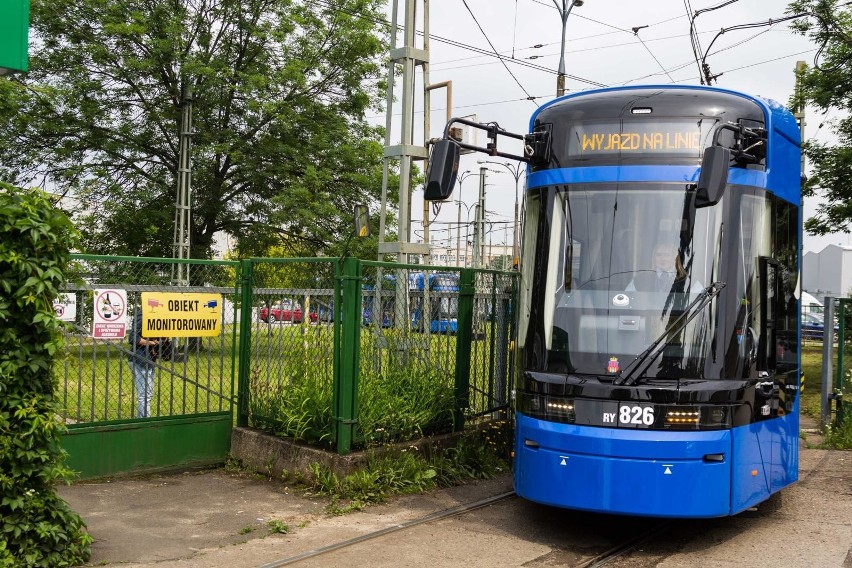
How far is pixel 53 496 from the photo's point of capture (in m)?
5.79

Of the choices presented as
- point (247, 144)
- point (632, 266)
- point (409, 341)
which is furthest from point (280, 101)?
point (632, 266)

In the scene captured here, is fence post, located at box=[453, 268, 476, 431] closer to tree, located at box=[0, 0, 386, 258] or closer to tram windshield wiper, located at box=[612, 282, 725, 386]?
tram windshield wiper, located at box=[612, 282, 725, 386]

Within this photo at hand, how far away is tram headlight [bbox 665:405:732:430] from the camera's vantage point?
6.38 meters

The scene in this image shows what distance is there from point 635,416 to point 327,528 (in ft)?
8.47

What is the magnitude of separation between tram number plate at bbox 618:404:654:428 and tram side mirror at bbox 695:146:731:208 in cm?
150

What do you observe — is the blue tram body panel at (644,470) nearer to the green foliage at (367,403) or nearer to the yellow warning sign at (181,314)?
the green foliage at (367,403)

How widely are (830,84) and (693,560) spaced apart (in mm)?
14902

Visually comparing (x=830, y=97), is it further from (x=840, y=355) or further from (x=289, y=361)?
(x=289, y=361)

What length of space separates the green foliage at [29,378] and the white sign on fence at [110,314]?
256cm

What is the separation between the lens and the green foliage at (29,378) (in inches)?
217

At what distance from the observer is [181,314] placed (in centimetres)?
Result: 888

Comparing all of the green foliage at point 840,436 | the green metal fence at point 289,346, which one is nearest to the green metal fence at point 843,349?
the green foliage at point 840,436

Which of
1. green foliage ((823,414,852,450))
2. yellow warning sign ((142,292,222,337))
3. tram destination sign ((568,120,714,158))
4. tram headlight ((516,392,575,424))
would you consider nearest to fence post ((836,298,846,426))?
green foliage ((823,414,852,450))

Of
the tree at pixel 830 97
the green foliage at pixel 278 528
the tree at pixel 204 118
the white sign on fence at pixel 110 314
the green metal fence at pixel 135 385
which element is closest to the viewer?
the green foliage at pixel 278 528
